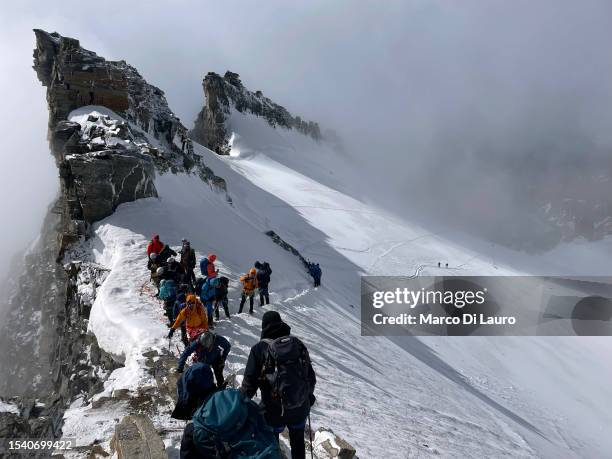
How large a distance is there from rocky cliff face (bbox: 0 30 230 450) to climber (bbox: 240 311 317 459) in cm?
479

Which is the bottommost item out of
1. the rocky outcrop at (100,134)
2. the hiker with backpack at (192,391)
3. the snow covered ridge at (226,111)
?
the hiker with backpack at (192,391)

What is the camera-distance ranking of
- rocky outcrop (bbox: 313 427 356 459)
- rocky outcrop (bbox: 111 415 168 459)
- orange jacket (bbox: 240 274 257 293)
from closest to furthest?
1. rocky outcrop (bbox: 111 415 168 459)
2. rocky outcrop (bbox: 313 427 356 459)
3. orange jacket (bbox: 240 274 257 293)

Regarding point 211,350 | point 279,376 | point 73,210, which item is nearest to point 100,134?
point 73,210

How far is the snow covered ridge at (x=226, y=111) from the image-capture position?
289 ft

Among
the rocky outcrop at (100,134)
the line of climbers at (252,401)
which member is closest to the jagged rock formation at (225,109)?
the rocky outcrop at (100,134)

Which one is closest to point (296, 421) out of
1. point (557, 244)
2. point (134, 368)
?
point (134, 368)

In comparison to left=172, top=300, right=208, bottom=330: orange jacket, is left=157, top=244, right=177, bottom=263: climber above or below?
above

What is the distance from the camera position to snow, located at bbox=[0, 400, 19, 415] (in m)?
9.82

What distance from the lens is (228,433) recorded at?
4.11 metres

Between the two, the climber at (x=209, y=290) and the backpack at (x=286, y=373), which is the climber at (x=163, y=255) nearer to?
the climber at (x=209, y=290)

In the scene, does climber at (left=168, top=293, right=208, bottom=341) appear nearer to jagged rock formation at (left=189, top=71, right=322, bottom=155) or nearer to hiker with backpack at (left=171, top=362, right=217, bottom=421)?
hiker with backpack at (left=171, top=362, right=217, bottom=421)

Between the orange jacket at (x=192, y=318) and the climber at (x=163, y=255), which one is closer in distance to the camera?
the orange jacket at (x=192, y=318)

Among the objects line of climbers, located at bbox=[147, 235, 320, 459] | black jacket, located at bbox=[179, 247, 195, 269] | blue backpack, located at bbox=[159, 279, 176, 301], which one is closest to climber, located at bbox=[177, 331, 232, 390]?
line of climbers, located at bbox=[147, 235, 320, 459]

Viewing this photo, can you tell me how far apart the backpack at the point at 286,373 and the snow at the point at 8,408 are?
8.44 meters
